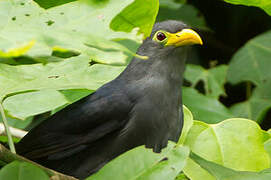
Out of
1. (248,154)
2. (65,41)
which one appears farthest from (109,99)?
(65,41)

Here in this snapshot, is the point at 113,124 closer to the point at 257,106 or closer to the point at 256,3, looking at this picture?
the point at 256,3

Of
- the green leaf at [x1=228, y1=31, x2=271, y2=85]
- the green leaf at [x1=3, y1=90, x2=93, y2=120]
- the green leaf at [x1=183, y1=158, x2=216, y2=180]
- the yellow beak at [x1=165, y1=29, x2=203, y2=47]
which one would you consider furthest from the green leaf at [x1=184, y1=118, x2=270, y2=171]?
the green leaf at [x1=228, y1=31, x2=271, y2=85]

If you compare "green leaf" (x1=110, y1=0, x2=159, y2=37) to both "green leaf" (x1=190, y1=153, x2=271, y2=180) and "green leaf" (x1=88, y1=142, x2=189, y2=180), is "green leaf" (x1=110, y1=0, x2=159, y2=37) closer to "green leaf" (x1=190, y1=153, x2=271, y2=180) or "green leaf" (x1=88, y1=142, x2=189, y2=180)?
"green leaf" (x1=88, y1=142, x2=189, y2=180)

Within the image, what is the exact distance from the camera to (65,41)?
2.96 ft

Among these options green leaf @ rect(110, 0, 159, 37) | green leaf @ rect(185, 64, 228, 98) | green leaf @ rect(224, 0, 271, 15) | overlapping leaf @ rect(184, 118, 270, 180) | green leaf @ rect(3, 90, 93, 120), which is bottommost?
green leaf @ rect(185, 64, 228, 98)

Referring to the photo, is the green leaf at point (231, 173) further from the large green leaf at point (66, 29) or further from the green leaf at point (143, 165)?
the large green leaf at point (66, 29)

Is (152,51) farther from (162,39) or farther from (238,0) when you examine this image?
(238,0)

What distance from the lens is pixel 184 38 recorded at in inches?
108

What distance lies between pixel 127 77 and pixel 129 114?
0.33 metres

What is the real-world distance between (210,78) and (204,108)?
45.7 inches

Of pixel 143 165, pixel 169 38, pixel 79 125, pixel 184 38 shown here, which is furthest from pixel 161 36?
pixel 143 165

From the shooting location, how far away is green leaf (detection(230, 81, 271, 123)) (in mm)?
4302

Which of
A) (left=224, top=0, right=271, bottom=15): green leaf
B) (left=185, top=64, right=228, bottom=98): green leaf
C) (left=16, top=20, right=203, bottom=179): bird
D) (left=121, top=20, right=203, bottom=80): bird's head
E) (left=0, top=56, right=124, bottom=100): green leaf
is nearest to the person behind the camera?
(left=0, top=56, right=124, bottom=100): green leaf

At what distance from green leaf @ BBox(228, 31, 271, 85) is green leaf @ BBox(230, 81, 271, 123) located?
0.73 feet
